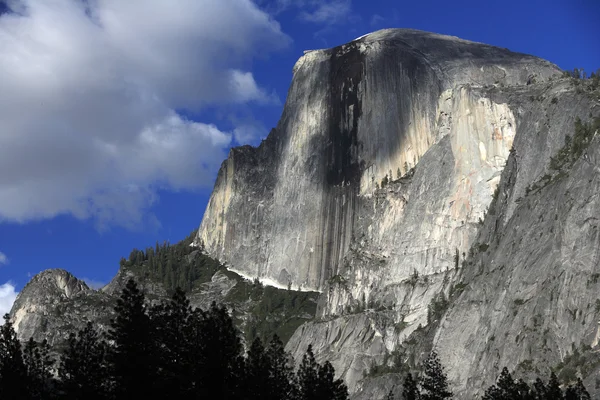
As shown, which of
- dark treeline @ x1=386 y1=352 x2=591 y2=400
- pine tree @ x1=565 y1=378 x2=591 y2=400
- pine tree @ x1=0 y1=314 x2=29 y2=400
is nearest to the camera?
pine tree @ x1=0 y1=314 x2=29 y2=400

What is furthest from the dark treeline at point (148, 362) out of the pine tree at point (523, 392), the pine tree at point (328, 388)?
the pine tree at point (523, 392)

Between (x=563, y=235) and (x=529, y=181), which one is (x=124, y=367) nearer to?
(x=563, y=235)

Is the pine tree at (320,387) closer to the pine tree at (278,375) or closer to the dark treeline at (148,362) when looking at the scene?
the pine tree at (278,375)

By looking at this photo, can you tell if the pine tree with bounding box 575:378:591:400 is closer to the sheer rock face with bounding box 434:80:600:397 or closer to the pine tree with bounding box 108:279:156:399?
the sheer rock face with bounding box 434:80:600:397

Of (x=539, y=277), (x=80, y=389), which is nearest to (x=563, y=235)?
(x=539, y=277)

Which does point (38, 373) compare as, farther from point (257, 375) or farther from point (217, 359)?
point (257, 375)

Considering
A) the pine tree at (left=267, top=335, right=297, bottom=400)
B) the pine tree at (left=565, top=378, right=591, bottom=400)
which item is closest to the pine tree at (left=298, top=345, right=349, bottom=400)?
the pine tree at (left=267, top=335, right=297, bottom=400)
